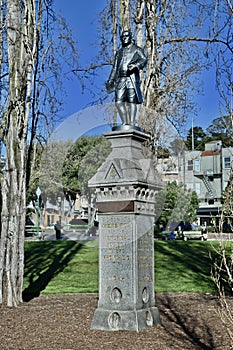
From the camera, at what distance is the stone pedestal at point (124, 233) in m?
8.70

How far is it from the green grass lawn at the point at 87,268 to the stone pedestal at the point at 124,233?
16.5ft

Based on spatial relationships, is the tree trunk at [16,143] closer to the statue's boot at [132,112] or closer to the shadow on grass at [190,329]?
the shadow on grass at [190,329]

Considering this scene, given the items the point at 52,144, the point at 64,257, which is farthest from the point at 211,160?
the point at 52,144

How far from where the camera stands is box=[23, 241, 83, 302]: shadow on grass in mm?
15305

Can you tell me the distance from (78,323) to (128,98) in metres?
3.93

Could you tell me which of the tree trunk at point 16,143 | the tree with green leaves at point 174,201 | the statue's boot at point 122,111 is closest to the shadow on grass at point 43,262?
the tree trunk at point 16,143

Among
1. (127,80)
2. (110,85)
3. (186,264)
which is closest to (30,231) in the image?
(186,264)

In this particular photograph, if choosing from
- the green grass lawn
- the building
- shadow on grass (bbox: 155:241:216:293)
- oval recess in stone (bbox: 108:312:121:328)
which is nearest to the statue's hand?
oval recess in stone (bbox: 108:312:121:328)

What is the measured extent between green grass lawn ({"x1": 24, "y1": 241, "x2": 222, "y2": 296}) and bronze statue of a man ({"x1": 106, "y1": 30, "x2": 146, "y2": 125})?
217 inches

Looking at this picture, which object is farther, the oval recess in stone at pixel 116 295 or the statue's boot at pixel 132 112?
the statue's boot at pixel 132 112

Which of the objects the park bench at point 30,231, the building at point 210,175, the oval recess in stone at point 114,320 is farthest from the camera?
the building at point 210,175

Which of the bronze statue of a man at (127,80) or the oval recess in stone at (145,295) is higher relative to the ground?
the bronze statue of a man at (127,80)

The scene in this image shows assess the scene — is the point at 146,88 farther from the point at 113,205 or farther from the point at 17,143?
the point at 113,205

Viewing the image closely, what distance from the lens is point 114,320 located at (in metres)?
8.84
